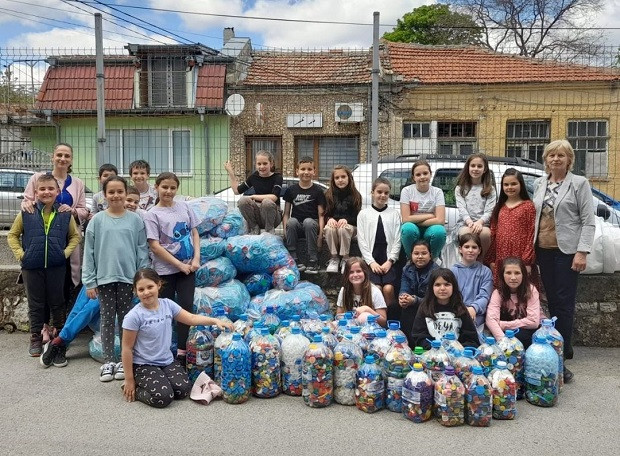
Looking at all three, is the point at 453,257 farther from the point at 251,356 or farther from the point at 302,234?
the point at 251,356

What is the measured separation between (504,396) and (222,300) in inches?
100

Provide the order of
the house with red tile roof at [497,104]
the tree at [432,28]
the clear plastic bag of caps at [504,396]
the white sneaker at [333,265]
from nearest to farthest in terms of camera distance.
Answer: the clear plastic bag of caps at [504,396] < the white sneaker at [333,265] < the house with red tile roof at [497,104] < the tree at [432,28]

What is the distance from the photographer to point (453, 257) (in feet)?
19.8

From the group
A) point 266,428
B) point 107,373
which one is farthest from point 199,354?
point 266,428

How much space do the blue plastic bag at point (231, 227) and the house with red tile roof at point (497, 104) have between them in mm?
4069

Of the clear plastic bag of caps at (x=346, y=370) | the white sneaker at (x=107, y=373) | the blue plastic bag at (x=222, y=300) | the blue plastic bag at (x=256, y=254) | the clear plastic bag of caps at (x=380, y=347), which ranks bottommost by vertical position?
the white sneaker at (x=107, y=373)

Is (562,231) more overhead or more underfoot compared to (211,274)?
more overhead

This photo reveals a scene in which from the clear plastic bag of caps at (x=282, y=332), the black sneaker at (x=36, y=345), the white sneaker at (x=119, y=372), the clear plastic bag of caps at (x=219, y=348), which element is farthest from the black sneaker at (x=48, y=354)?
the clear plastic bag of caps at (x=282, y=332)

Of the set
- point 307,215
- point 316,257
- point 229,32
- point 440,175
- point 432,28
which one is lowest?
point 316,257

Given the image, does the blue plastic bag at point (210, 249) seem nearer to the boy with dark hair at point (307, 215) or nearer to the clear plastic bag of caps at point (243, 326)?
the boy with dark hair at point (307, 215)

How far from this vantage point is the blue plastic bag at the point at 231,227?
607cm

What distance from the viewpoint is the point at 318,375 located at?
14.5ft

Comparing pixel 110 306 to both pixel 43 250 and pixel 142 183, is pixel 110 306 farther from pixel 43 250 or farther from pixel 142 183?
pixel 142 183

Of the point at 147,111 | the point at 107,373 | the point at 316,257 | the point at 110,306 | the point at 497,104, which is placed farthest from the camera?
the point at 147,111
